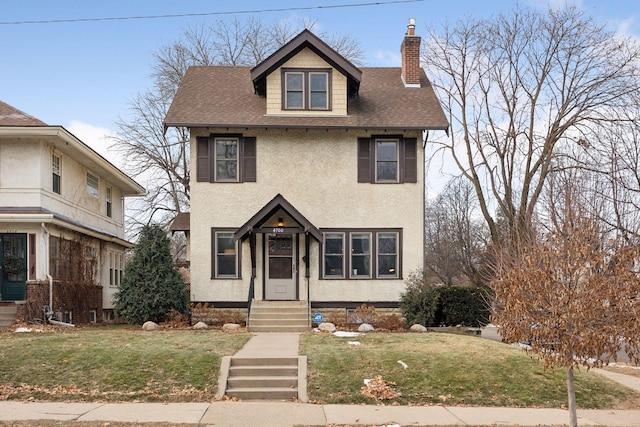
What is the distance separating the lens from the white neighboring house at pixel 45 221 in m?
20.0

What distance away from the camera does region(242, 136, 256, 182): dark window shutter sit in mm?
21625

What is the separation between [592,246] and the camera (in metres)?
9.34

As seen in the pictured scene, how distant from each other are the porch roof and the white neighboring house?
5709mm

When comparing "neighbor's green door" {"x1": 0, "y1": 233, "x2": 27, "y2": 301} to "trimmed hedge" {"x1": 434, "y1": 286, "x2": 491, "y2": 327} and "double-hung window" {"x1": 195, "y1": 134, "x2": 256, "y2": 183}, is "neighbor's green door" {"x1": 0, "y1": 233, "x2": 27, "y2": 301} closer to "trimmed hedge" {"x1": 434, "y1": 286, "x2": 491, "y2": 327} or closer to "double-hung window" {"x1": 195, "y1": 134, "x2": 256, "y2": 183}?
"double-hung window" {"x1": 195, "y1": 134, "x2": 256, "y2": 183}

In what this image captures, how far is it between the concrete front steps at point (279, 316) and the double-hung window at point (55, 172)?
7.61m

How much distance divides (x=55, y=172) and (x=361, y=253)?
10.4m

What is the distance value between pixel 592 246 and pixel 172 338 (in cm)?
1037

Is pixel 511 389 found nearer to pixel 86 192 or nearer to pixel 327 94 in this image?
pixel 327 94

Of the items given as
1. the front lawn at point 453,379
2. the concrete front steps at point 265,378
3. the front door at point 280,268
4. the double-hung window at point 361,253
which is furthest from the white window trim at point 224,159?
the concrete front steps at point 265,378

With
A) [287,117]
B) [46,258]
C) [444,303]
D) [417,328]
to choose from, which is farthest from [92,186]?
[444,303]

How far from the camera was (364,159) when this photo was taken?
21859 mm

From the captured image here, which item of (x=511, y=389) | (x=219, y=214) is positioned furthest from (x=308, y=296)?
(x=511, y=389)

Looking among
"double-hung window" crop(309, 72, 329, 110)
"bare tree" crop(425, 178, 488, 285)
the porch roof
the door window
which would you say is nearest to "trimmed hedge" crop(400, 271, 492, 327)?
the porch roof

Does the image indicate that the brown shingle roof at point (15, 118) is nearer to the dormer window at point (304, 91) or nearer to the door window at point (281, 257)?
the dormer window at point (304, 91)
